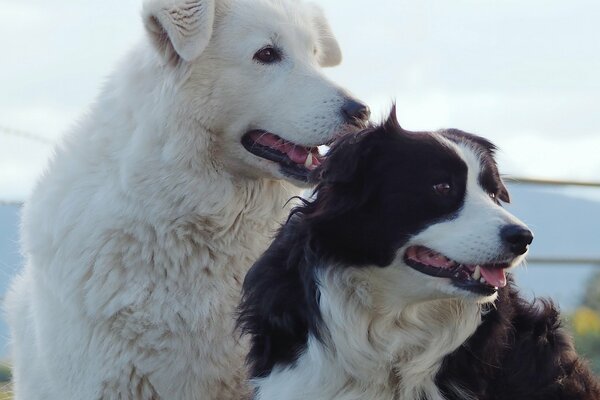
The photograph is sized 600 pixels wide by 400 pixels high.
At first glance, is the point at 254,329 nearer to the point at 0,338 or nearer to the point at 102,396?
the point at 102,396

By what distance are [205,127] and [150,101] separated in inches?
10.8

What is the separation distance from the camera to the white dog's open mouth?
5363 mm

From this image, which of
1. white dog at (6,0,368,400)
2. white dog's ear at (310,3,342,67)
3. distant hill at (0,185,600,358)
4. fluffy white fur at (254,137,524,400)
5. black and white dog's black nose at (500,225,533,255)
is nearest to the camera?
black and white dog's black nose at (500,225,533,255)

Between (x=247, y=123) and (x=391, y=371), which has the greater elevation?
(x=247, y=123)

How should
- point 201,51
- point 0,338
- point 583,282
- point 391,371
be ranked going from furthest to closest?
point 583,282 → point 0,338 → point 201,51 → point 391,371

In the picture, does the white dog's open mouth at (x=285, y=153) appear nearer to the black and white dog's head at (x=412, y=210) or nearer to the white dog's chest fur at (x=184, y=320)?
the white dog's chest fur at (x=184, y=320)

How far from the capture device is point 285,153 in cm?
537

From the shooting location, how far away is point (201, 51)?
17.5 feet

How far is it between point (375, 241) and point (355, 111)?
82cm

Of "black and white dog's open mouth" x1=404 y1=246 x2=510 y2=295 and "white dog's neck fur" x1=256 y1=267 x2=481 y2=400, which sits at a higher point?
"black and white dog's open mouth" x1=404 y1=246 x2=510 y2=295

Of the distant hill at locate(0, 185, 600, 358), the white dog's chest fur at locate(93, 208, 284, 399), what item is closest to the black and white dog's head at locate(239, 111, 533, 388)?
the white dog's chest fur at locate(93, 208, 284, 399)

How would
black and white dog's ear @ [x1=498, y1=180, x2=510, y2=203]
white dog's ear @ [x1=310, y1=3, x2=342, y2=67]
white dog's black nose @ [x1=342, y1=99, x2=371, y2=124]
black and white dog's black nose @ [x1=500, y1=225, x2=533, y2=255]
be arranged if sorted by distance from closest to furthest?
black and white dog's black nose @ [x1=500, y1=225, x2=533, y2=255], black and white dog's ear @ [x1=498, y1=180, x2=510, y2=203], white dog's black nose @ [x1=342, y1=99, x2=371, y2=124], white dog's ear @ [x1=310, y1=3, x2=342, y2=67]

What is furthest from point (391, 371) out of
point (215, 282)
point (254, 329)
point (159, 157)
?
point (159, 157)

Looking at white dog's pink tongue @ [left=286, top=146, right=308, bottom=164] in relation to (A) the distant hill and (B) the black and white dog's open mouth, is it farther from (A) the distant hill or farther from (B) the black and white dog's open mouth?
(A) the distant hill
